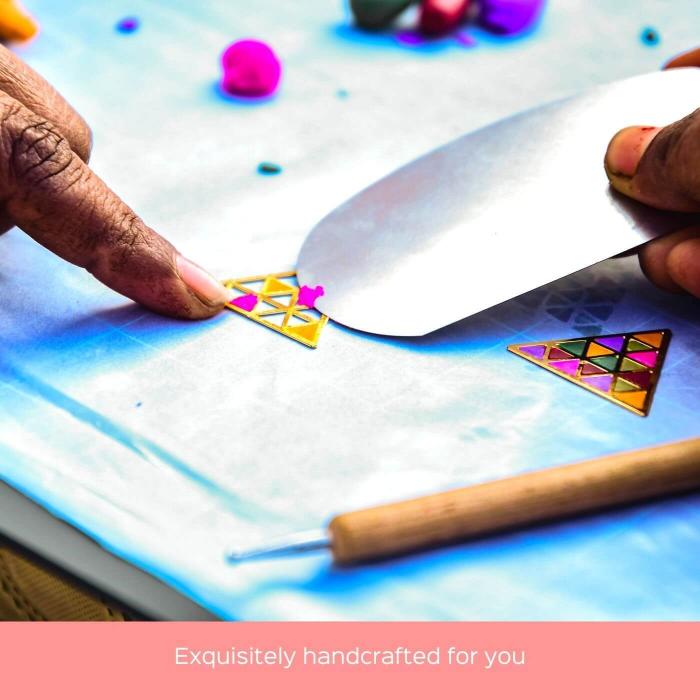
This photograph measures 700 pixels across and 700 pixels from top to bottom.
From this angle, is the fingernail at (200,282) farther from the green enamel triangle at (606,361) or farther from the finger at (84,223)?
the green enamel triangle at (606,361)

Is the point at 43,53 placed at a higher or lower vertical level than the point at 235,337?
higher

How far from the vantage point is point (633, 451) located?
0.56m

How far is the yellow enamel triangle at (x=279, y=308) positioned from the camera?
69 cm

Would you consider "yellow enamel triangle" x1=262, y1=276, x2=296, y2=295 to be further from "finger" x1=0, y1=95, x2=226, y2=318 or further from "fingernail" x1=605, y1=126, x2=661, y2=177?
"fingernail" x1=605, y1=126, x2=661, y2=177

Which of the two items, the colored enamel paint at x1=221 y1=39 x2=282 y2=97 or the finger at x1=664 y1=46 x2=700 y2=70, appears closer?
the finger at x1=664 y1=46 x2=700 y2=70

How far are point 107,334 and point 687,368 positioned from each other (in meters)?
0.40

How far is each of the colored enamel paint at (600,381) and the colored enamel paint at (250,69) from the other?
50cm

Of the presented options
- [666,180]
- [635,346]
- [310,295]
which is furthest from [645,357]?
[310,295]

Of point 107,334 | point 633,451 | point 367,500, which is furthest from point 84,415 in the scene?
point 633,451

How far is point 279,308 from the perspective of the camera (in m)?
0.71

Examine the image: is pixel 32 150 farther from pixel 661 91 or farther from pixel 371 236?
pixel 661 91

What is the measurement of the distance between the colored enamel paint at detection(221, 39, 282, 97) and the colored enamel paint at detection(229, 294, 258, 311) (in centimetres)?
34

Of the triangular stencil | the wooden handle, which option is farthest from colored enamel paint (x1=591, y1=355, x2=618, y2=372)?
the wooden handle

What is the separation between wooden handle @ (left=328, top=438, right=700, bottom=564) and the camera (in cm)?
51
